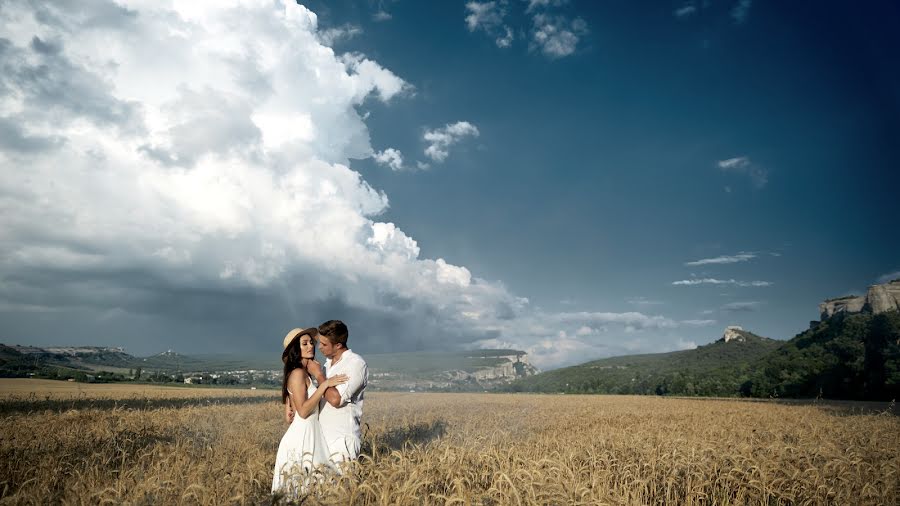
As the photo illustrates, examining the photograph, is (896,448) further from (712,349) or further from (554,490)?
(712,349)

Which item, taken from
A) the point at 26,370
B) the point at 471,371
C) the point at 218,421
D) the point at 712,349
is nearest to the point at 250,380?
the point at 26,370

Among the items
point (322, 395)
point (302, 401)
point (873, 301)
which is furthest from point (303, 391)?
point (873, 301)

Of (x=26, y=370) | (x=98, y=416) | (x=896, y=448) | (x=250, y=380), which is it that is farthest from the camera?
(x=250, y=380)

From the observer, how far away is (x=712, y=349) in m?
135

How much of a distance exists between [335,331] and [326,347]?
9.3 inches

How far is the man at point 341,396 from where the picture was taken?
548cm

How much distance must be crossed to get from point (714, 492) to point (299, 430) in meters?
4.90

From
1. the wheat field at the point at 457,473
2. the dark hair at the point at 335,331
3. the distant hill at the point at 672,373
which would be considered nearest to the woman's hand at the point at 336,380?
the dark hair at the point at 335,331

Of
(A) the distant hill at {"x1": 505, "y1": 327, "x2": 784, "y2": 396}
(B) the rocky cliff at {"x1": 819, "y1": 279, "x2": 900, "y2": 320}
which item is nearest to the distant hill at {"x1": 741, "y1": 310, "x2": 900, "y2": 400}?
(A) the distant hill at {"x1": 505, "y1": 327, "x2": 784, "y2": 396}

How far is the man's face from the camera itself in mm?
5719

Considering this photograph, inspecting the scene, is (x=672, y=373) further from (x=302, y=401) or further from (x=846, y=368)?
(x=302, y=401)

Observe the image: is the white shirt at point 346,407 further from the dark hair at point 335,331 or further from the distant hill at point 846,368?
the distant hill at point 846,368

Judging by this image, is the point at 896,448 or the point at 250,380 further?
the point at 250,380

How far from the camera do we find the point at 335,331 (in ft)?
18.9
